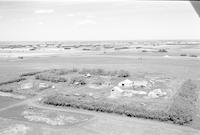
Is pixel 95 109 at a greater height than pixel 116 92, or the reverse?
pixel 116 92

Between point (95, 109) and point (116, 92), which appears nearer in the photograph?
point (95, 109)

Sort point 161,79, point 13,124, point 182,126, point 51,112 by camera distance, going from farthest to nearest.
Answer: point 161,79 → point 51,112 → point 13,124 → point 182,126

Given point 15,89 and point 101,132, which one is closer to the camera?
point 101,132

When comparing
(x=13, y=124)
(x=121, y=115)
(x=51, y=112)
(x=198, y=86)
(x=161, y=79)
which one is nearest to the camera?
(x=13, y=124)

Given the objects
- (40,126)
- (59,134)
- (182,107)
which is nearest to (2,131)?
(40,126)

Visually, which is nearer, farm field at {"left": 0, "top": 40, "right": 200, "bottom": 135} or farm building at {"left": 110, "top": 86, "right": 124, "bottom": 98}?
farm field at {"left": 0, "top": 40, "right": 200, "bottom": 135}

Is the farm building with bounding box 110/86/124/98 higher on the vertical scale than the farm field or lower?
higher

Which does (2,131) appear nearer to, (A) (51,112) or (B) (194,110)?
(A) (51,112)

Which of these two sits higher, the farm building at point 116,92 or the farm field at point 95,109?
the farm building at point 116,92

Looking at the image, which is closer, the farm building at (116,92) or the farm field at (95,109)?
the farm field at (95,109)

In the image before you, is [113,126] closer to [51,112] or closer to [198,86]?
[51,112]
